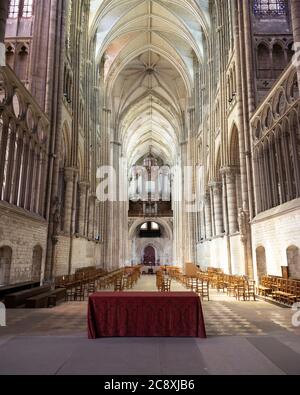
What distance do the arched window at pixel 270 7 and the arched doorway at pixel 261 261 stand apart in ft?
47.6

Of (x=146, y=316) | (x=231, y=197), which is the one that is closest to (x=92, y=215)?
(x=231, y=197)

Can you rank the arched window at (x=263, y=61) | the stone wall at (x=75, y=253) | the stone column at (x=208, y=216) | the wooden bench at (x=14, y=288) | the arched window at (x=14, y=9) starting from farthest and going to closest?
the stone column at (x=208, y=216)
the stone wall at (x=75, y=253)
the arched window at (x=14, y=9)
the arched window at (x=263, y=61)
the wooden bench at (x=14, y=288)

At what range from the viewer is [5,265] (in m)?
12.1

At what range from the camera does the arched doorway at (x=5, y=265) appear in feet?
39.7

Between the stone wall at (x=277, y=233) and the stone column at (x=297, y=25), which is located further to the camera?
the stone wall at (x=277, y=233)

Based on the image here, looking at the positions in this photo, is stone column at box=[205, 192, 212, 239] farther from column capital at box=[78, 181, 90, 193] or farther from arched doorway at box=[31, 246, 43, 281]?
arched doorway at box=[31, 246, 43, 281]

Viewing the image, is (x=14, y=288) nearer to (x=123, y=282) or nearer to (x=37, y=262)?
(x=37, y=262)

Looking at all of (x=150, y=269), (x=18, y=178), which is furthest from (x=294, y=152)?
(x=150, y=269)

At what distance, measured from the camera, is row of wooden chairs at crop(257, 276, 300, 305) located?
1083 cm

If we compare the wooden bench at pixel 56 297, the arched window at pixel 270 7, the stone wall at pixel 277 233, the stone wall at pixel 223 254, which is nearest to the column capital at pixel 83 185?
the stone wall at pixel 223 254

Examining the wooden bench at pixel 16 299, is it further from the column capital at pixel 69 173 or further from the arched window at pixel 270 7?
the arched window at pixel 270 7

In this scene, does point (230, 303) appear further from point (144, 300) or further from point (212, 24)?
point (212, 24)

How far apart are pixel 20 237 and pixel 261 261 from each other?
1177 centimetres

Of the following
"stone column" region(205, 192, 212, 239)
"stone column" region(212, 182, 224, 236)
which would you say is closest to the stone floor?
"stone column" region(212, 182, 224, 236)
